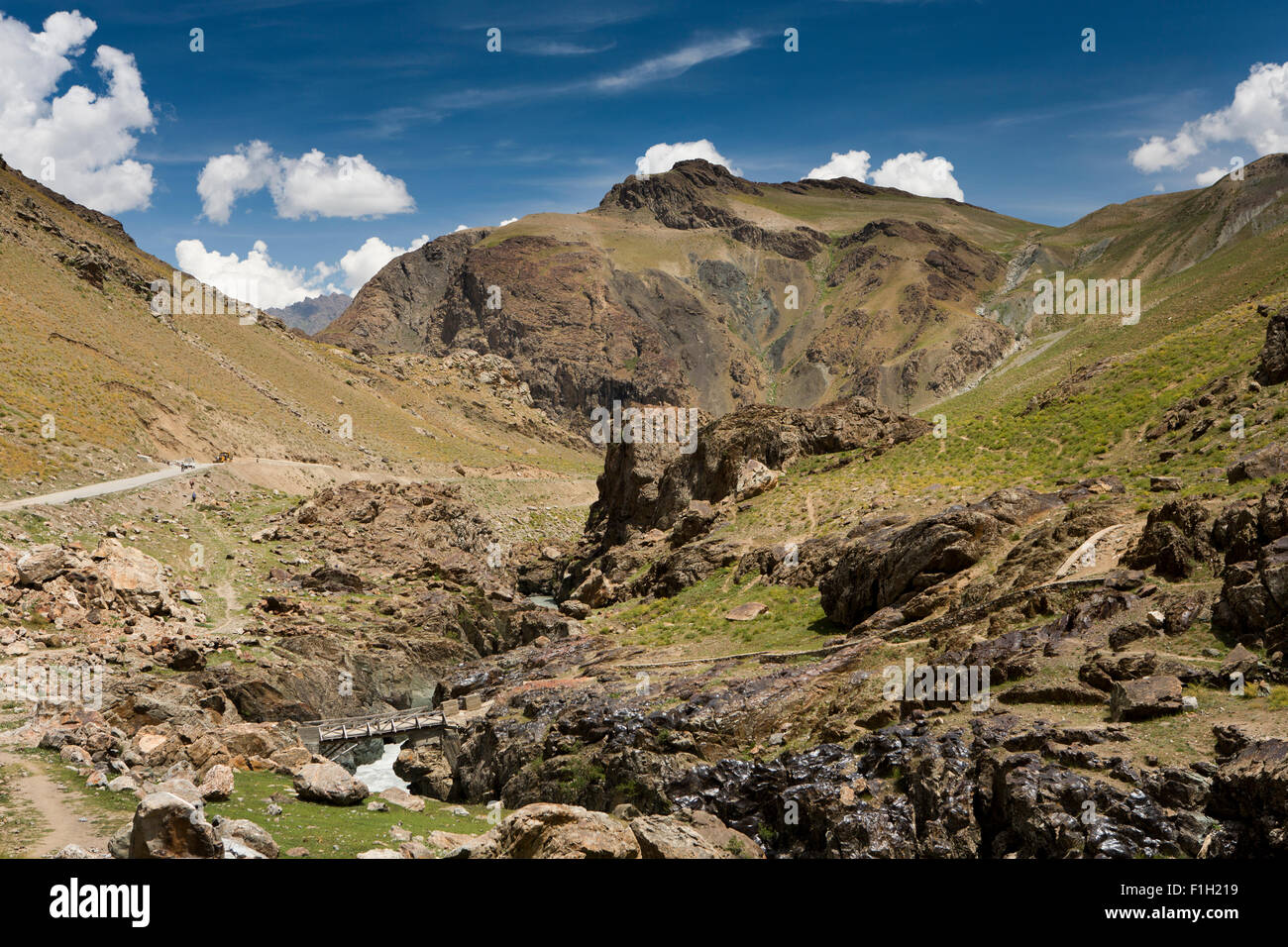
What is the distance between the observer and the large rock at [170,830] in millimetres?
10539

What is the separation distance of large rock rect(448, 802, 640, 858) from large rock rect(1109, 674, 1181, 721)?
923cm

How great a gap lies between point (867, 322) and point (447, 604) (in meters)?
158

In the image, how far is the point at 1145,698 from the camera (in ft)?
48.7

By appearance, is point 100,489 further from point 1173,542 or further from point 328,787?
point 1173,542

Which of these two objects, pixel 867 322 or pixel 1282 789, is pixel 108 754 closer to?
pixel 1282 789

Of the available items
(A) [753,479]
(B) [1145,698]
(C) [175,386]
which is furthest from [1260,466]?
(C) [175,386]

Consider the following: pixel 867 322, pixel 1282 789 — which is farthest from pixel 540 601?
pixel 867 322

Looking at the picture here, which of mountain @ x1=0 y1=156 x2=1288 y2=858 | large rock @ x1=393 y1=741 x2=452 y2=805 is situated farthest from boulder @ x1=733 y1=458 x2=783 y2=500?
large rock @ x1=393 y1=741 x2=452 y2=805

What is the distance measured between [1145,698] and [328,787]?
1621cm

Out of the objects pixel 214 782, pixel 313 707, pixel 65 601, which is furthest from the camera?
pixel 313 707

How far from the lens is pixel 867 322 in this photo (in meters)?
187

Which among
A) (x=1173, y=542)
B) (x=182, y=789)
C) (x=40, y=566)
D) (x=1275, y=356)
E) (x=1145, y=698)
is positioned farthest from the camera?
(x=40, y=566)

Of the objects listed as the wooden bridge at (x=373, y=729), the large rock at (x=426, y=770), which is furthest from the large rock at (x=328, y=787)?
the wooden bridge at (x=373, y=729)

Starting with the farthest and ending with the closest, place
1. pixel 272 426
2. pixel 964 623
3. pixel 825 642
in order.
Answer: pixel 272 426
pixel 825 642
pixel 964 623
